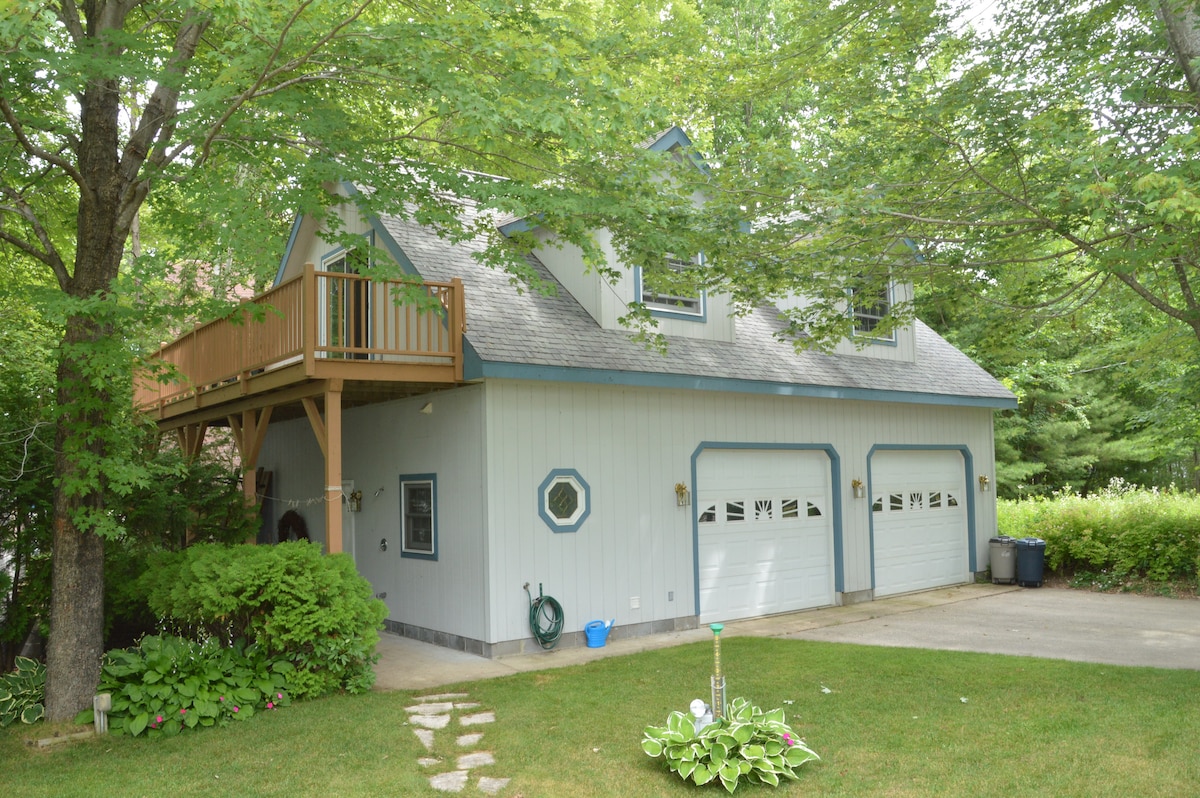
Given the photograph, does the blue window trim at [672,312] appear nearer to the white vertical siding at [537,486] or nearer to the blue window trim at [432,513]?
the white vertical siding at [537,486]

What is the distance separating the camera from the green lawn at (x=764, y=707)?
527 cm

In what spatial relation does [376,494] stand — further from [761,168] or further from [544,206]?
[761,168]

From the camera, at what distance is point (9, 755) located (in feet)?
20.9

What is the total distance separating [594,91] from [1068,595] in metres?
11.0

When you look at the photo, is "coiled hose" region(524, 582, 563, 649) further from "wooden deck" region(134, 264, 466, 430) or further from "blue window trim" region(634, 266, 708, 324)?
"blue window trim" region(634, 266, 708, 324)

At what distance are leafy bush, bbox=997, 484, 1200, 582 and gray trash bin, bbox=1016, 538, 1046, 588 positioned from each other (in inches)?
22.2

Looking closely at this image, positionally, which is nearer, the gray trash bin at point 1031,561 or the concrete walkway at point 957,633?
the concrete walkway at point 957,633

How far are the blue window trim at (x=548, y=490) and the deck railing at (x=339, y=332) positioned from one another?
156 centimetres

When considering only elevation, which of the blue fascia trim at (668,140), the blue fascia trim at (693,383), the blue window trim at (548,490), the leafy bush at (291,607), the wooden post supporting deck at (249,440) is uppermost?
the blue fascia trim at (668,140)

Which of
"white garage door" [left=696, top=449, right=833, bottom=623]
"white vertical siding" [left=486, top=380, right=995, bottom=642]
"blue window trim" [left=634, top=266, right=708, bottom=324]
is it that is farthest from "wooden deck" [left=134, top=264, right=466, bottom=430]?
"white garage door" [left=696, top=449, right=833, bottom=623]

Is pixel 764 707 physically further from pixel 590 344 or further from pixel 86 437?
pixel 86 437

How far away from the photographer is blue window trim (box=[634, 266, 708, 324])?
445 inches

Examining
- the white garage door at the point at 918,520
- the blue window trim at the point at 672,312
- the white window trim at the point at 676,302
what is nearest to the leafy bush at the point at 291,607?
the blue window trim at the point at 672,312

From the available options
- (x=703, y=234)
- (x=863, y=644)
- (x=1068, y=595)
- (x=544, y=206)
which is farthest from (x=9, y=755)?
(x=1068, y=595)
